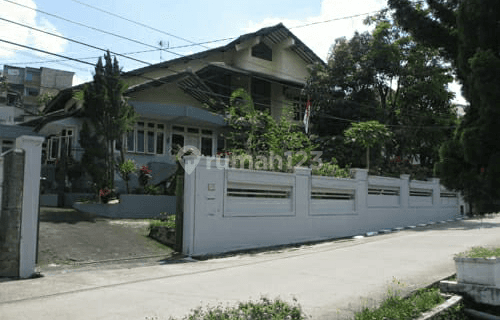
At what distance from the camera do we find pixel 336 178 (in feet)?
48.4

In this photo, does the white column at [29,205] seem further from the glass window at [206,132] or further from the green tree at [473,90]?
the glass window at [206,132]

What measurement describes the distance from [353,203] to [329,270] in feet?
25.2

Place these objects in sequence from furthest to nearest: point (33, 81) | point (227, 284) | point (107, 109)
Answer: point (33, 81), point (107, 109), point (227, 284)

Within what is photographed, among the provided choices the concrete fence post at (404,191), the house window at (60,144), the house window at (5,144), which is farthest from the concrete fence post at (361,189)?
the house window at (5,144)

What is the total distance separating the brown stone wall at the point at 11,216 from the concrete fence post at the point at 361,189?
11.1 m

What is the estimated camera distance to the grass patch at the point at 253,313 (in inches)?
193

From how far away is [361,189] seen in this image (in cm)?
1606

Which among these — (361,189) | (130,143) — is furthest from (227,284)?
(130,143)

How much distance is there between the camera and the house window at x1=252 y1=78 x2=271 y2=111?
26666 mm

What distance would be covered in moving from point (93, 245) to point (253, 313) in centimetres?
599

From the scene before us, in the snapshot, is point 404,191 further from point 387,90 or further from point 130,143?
point 130,143

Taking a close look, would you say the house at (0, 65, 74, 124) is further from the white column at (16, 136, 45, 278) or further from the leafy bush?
the white column at (16, 136, 45, 278)

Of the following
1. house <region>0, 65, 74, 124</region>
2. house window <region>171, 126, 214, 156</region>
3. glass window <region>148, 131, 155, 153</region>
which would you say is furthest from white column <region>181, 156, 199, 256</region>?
house <region>0, 65, 74, 124</region>

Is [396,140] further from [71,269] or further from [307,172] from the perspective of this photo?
[71,269]
